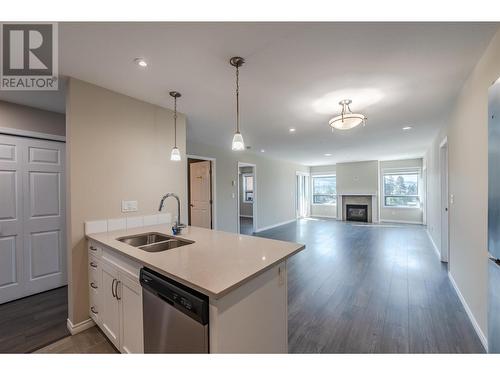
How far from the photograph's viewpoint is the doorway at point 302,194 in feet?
30.1

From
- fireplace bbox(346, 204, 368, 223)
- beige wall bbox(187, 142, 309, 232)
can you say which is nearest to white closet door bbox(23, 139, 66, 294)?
beige wall bbox(187, 142, 309, 232)

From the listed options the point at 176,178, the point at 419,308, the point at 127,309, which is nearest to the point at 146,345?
the point at 127,309

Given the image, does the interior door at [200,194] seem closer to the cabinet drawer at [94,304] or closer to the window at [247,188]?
the cabinet drawer at [94,304]

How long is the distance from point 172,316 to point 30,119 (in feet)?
10.3

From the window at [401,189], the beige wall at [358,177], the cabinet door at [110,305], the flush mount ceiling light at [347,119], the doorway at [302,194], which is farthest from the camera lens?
the doorway at [302,194]

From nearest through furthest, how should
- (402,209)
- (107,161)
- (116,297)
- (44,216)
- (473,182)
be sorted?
(116,297), (473,182), (107,161), (44,216), (402,209)

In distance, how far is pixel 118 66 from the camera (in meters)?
1.83

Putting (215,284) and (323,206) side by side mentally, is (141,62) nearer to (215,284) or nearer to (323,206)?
(215,284)

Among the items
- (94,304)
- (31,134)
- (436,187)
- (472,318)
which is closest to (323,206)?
(436,187)

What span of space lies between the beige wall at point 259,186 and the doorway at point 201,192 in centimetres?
19

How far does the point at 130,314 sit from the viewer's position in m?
1.53

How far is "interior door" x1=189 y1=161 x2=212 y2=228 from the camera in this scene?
5270 mm

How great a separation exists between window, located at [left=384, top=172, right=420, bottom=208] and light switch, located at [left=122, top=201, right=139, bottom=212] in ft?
28.8

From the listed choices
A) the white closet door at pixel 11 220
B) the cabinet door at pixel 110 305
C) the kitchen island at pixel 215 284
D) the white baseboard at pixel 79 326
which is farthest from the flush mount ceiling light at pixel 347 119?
the white closet door at pixel 11 220
